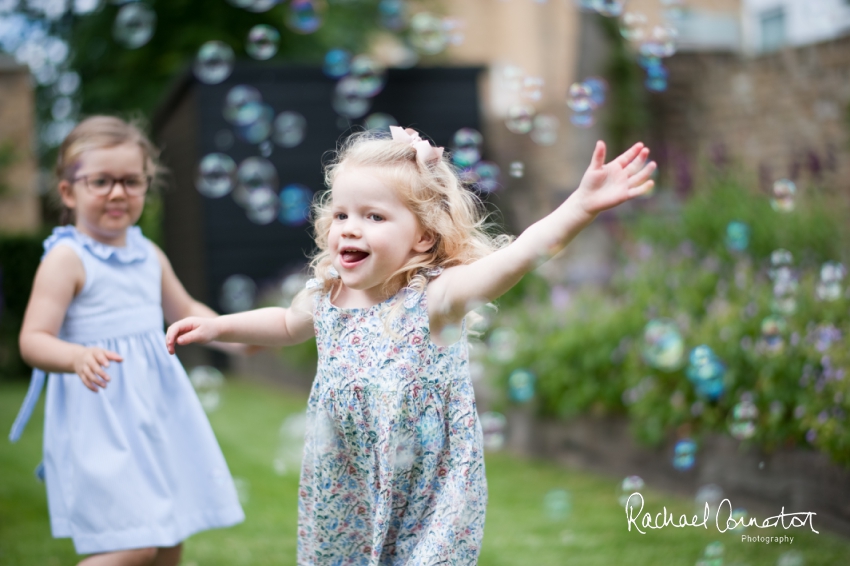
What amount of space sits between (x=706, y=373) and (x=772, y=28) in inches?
411

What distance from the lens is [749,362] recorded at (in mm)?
3773

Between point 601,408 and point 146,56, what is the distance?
11.6m

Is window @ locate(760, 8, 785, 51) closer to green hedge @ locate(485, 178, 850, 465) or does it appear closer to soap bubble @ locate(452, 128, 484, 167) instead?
green hedge @ locate(485, 178, 850, 465)

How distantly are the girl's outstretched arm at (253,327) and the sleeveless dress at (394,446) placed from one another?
15cm

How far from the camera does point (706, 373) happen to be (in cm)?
352

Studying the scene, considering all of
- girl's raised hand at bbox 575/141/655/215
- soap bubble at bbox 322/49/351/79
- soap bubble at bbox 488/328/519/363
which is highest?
soap bubble at bbox 322/49/351/79

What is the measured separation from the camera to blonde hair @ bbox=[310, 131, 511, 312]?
208 cm

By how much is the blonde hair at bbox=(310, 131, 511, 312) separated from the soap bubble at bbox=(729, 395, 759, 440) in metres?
1.73

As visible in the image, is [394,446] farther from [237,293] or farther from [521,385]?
[237,293]

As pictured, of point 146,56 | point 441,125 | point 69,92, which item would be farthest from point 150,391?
point 69,92

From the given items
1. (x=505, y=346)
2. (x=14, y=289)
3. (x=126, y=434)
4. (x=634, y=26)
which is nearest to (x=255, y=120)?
(x=505, y=346)

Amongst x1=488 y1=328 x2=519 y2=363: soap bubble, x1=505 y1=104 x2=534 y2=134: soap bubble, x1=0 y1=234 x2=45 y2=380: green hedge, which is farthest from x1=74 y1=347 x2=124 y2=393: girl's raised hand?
x1=0 y1=234 x2=45 y2=380: green hedge

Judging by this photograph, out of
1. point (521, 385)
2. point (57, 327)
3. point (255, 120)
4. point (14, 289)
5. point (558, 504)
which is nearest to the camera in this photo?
point (57, 327)

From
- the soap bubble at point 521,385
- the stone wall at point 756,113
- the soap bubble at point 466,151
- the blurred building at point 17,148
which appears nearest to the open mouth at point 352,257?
the soap bubble at point 466,151
